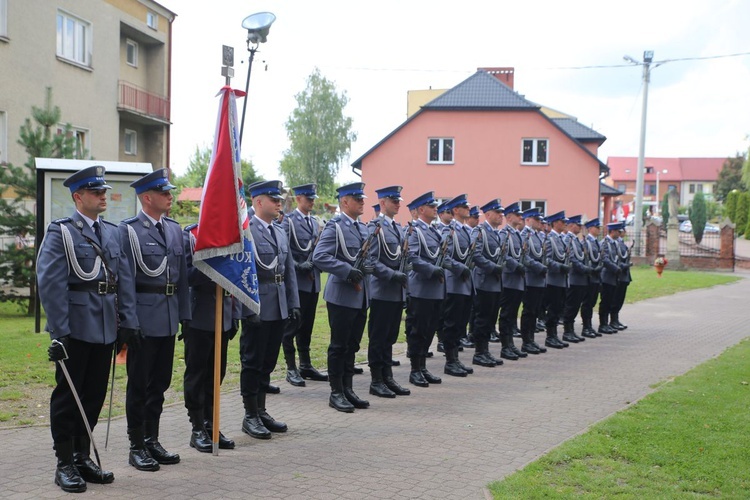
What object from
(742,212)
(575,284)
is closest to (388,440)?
(575,284)

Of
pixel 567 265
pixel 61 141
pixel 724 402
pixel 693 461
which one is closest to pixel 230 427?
pixel 693 461

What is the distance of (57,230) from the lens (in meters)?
5.40

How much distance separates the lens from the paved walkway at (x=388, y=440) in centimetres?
561

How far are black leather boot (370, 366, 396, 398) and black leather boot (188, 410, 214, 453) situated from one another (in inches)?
107

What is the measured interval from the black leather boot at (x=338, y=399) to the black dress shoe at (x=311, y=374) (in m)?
1.46

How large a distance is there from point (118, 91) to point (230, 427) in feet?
70.1

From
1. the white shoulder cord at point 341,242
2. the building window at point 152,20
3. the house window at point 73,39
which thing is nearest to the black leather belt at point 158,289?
the white shoulder cord at point 341,242

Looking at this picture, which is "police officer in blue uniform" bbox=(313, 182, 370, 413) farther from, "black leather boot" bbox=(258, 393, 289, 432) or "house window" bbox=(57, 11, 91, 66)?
"house window" bbox=(57, 11, 91, 66)

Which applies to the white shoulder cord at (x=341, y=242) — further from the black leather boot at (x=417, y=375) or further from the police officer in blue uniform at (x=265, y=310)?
the black leather boot at (x=417, y=375)

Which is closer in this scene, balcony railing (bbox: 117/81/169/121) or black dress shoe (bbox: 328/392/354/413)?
black dress shoe (bbox: 328/392/354/413)

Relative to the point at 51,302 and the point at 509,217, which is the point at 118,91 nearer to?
the point at 509,217

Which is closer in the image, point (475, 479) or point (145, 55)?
point (475, 479)

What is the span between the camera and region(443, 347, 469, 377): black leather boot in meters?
10.5

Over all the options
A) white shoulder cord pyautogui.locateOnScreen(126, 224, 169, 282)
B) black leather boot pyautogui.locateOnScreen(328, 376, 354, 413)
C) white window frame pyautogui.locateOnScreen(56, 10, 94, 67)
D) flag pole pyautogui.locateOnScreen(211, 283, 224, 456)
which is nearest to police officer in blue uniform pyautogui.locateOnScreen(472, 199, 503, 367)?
black leather boot pyautogui.locateOnScreen(328, 376, 354, 413)
